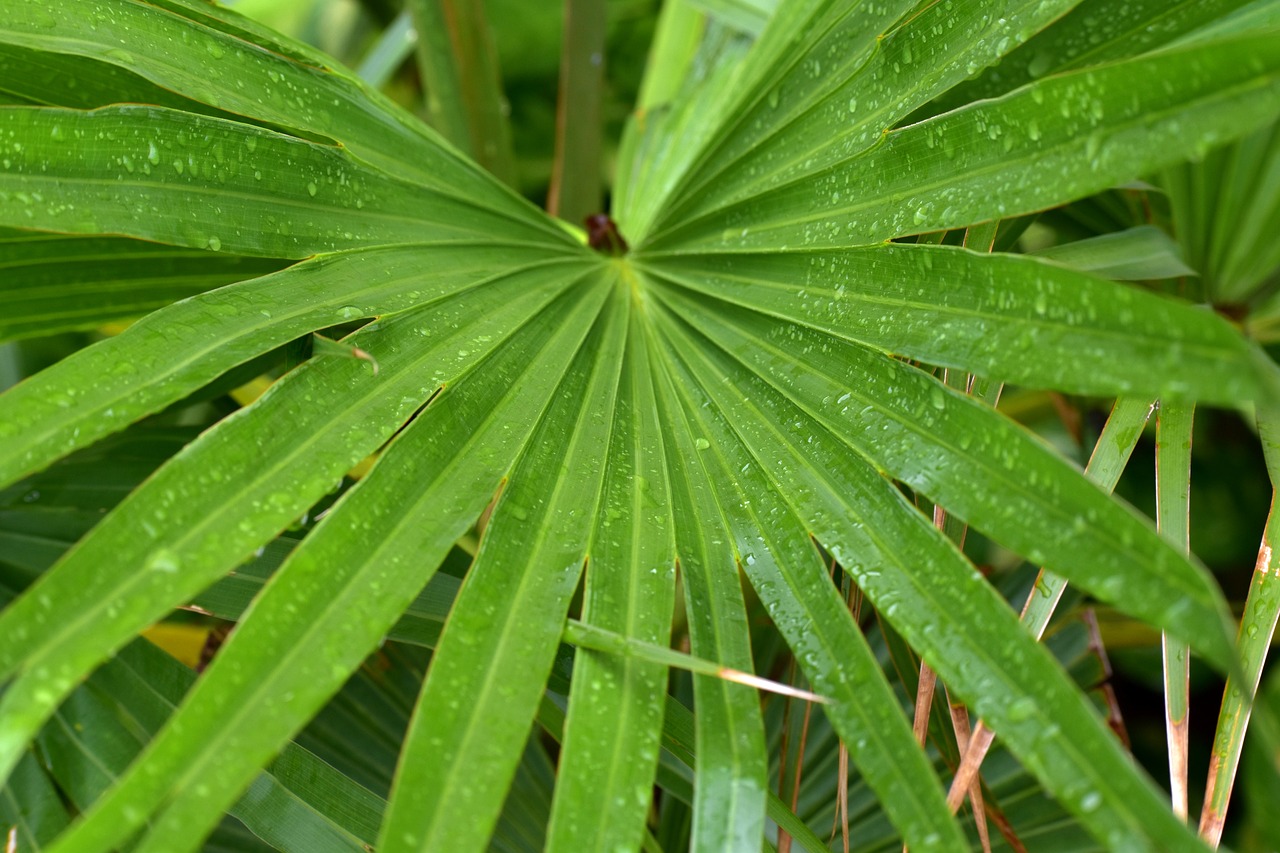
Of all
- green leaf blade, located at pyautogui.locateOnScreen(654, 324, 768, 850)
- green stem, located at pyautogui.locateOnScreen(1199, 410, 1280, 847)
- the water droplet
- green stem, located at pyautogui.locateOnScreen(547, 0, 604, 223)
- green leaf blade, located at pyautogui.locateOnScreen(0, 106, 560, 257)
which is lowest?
green stem, located at pyautogui.locateOnScreen(1199, 410, 1280, 847)

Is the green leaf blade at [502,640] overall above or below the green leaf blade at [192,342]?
below

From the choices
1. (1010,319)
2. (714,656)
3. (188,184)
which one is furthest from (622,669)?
(188,184)

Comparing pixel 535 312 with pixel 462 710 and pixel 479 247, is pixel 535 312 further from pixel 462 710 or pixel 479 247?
pixel 462 710

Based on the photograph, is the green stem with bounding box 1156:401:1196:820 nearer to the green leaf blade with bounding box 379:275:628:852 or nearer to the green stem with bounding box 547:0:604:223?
the green leaf blade with bounding box 379:275:628:852

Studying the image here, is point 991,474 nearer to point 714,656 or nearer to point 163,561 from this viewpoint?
point 714,656

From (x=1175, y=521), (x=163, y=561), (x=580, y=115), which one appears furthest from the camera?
(x=580, y=115)

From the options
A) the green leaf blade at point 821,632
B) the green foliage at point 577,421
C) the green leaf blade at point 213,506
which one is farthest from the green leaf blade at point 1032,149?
the green leaf blade at point 213,506

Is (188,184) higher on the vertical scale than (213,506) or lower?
higher

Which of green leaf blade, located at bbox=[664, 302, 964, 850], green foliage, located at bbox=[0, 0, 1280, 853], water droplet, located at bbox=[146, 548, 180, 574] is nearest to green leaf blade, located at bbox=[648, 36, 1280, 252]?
green foliage, located at bbox=[0, 0, 1280, 853]

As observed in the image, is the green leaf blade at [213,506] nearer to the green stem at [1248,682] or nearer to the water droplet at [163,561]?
the water droplet at [163,561]
